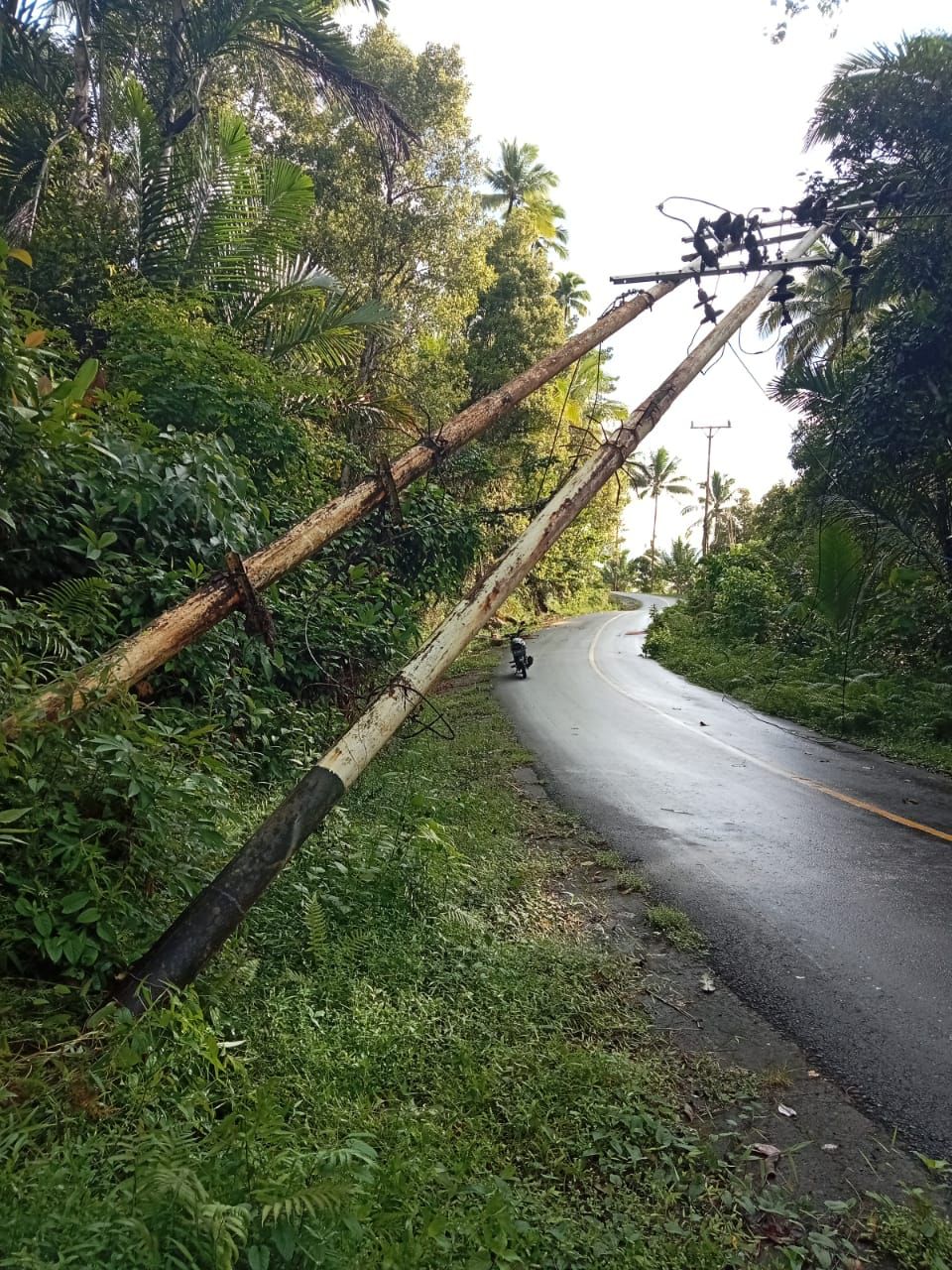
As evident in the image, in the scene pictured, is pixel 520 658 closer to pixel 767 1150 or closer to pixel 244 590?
pixel 244 590

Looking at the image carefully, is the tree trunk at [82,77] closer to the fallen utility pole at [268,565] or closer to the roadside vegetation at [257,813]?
the roadside vegetation at [257,813]

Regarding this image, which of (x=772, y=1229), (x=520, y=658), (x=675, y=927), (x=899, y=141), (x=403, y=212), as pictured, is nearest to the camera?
(x=772, y=1229)

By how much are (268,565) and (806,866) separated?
13.3 feet

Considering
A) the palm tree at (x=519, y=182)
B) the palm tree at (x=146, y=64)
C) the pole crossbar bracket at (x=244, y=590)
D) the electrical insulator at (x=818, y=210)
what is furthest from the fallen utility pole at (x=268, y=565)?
the palm tree at (x=519, y=182)

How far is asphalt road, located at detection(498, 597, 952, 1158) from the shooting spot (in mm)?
3197

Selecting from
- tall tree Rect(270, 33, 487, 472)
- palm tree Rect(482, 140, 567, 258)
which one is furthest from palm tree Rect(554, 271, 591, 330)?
tall tree Rect(270, 33, 487, 472)

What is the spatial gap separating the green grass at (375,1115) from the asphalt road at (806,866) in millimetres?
602

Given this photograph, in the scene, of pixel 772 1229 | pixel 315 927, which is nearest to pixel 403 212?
pixel 315 927

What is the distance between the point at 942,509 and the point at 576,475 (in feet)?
24.6

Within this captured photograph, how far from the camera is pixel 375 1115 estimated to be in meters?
2.60

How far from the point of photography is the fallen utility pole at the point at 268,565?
3086 mm

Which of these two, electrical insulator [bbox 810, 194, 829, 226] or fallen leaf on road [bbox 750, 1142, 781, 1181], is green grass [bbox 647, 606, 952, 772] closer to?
electrical insulator [bbox 810, 194, 829, 226]

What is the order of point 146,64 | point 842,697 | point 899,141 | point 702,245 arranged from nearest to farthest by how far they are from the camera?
point 702,245, point 899,141, point 146,64, point 842,697

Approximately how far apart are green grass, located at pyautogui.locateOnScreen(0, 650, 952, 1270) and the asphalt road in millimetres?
602
